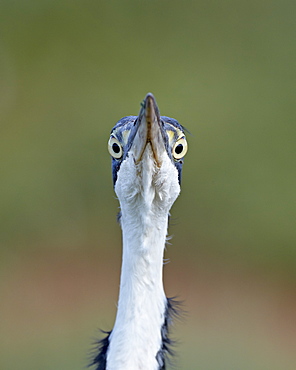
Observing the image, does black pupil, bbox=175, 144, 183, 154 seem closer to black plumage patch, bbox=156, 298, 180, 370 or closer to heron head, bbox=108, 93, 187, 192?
heron head, bbox=108, 93, 187, 192

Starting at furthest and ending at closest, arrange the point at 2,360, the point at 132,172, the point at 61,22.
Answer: the point at 61,22 → the point at 2,360 → the point at 132,172

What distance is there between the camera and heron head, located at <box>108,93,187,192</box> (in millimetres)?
790

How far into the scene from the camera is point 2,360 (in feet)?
7.45

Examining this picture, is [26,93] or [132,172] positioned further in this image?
[26,93]

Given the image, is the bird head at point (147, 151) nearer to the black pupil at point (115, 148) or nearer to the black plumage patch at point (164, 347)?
the black pupil at point (115, 148)

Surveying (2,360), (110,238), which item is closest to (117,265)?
(110,238)

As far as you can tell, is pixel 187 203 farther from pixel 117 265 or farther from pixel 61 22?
pixel 61 22

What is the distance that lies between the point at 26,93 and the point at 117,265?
120 cm

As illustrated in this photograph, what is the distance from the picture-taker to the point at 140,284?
909mm

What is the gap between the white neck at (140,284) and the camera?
0.89 meters

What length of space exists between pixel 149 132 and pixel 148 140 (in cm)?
2

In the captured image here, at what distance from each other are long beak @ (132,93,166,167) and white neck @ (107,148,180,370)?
0.20ft

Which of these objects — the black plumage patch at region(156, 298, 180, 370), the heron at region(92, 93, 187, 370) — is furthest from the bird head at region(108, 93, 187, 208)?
the black plumage patch at region(156, 298, 180, 370)

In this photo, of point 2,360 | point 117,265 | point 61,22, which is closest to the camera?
point 2,360
